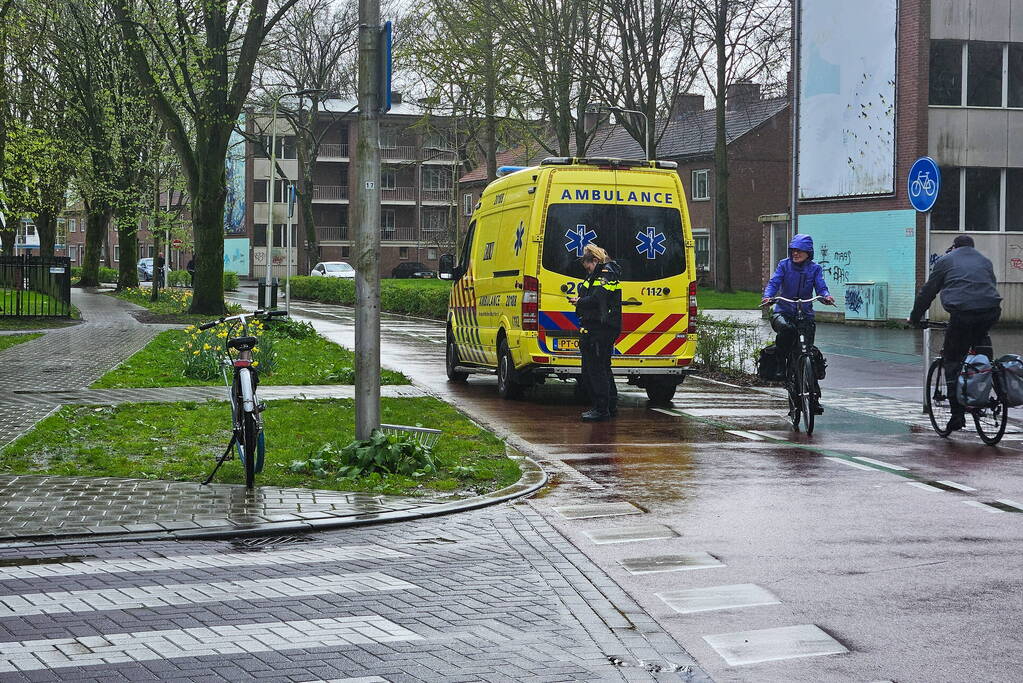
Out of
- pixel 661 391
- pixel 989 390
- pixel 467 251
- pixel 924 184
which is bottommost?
pixel 661 391

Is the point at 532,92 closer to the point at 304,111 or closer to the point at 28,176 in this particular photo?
the point at 28,176

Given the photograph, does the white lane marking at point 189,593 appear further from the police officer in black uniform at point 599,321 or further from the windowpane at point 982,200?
the windowpane at point 982,200

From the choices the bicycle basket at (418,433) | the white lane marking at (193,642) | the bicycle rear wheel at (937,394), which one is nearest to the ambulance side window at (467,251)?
the bicycle rear wheel at (937,394)

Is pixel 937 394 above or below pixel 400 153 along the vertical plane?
below

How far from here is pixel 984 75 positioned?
33188mm

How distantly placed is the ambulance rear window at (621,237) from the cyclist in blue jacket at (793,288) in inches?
85.6

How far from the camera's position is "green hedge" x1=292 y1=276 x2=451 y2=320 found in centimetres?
3606

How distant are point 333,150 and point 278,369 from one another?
81.8 meters

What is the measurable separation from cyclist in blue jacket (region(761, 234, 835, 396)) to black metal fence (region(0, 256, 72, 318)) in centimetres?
2173

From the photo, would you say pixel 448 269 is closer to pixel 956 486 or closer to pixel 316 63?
pixel 956 486

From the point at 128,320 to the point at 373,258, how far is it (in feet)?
76.5

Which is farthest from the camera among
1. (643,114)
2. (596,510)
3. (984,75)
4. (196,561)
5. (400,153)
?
(400,153)

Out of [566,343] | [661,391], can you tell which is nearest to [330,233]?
[661,391]

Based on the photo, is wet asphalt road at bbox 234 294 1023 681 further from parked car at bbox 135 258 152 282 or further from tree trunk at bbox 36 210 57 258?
parked car at bbox 135 258 152 282
